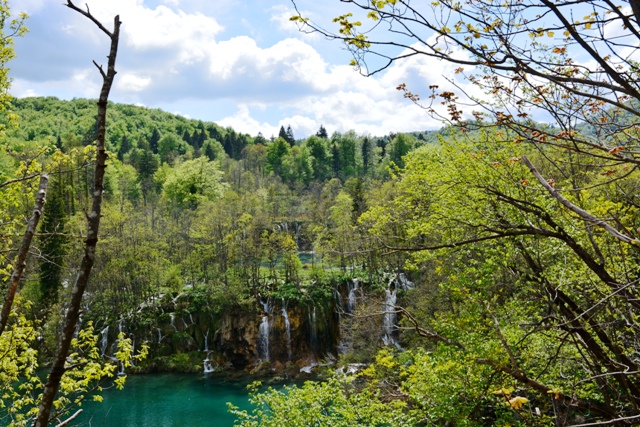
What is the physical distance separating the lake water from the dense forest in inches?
62.7

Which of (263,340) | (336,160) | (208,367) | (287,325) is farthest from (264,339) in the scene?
(336,160)

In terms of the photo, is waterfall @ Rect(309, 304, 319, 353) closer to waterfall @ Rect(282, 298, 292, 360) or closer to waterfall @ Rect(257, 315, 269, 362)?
waterfall @ Rect(282, 298, 292, 360)

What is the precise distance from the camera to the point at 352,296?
1222 inches

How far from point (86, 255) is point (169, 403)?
2420 centimetres

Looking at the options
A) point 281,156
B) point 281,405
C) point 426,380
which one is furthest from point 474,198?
point 281,156

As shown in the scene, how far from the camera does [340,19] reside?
3.57 meters

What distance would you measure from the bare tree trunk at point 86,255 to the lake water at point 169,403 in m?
19.9

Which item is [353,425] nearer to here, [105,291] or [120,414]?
[120,414]

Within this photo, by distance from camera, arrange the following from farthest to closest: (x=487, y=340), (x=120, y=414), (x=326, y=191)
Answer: (x=326, y=191) → (x=120, y=414) → (x=487, y=340)

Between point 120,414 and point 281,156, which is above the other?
point 281,156

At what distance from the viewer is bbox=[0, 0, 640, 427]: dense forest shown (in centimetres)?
371

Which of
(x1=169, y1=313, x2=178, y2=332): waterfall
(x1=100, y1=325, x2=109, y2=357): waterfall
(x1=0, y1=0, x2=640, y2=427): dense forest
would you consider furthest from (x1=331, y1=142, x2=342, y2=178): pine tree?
(x1=100, y1=325, x2=109, y2=357): waterfall

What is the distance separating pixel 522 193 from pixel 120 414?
74.2 ft

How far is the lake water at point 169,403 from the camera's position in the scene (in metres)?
21.7
